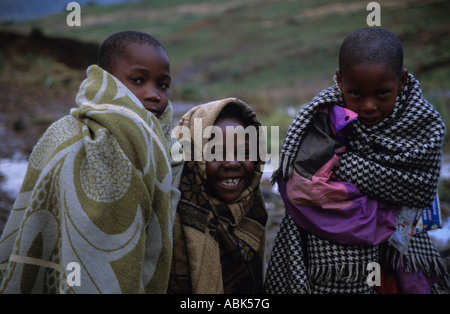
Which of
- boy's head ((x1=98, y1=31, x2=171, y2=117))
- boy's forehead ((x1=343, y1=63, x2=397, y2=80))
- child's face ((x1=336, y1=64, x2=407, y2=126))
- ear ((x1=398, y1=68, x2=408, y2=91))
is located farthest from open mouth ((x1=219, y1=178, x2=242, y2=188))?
ear ((x1=398, y1=68, x2=408, y2=91))

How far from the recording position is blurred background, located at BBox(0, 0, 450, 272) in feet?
21.6

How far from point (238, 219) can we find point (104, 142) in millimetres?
965

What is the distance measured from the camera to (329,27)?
30797 mm

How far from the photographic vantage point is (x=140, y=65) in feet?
6.45

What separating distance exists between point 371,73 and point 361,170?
1.58ft

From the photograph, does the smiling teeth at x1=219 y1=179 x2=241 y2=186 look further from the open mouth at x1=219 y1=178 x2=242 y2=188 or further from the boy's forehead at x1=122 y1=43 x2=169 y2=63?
the boy's forehead at x1=122 y1=43 x2=169 y2=63

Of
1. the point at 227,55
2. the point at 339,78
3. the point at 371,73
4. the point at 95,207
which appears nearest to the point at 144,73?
the point at 95,207

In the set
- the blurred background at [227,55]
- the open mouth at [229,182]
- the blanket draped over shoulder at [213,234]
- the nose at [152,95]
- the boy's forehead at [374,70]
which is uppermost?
the blurred background at [227,55]

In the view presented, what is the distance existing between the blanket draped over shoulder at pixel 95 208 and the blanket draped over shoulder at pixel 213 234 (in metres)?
0.36

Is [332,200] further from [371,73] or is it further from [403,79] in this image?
[403,79]

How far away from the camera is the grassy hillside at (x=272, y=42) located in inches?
594

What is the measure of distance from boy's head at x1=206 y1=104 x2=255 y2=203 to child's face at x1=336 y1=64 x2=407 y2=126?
62cm

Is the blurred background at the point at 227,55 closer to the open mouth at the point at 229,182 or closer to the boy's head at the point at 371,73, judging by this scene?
the open mouth at the point at 229,182

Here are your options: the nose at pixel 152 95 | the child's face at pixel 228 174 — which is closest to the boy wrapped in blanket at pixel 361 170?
the child's face at pixel 228 174
